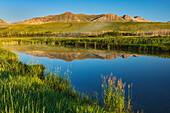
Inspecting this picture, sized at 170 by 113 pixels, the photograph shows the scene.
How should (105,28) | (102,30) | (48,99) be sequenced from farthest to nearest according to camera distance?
(105,28) → (102,30) → (48,99)

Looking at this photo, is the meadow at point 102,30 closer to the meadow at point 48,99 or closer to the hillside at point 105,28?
the hillside at point 105,28

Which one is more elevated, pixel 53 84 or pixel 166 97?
pixel 53 84

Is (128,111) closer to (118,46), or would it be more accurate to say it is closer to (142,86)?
(142,86)

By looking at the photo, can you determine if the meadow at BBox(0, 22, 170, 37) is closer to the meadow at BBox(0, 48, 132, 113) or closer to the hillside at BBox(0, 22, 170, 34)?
the hillside at BBox(0, 22, 170, 34)

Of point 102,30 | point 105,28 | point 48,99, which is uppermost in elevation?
point 105,28

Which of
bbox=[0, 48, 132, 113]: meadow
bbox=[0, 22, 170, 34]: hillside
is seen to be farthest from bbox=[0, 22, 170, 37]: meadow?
bbox=[0, 48, 132, 113]: meadow

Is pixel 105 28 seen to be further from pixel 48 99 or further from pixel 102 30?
pixel 48 99

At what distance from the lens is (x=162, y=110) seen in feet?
32.5

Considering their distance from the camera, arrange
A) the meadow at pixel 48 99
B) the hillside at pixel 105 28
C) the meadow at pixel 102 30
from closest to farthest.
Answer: the meadow at pixel 48 99 < the meadow at pixel 102 30 < the hillside at pixel 105 28

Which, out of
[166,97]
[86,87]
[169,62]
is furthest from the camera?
[169,62]

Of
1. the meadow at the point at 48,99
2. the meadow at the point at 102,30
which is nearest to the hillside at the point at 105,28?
the meadow at the point at 102,30

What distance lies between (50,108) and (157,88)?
33.6 feet

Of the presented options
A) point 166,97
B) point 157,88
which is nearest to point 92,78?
point 157,88

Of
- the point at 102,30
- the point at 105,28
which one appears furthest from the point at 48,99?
the point at 105,28
